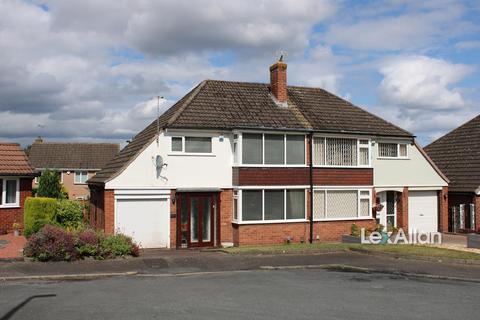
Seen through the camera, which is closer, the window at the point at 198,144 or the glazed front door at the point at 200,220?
the glazed front door at the point at 200,220

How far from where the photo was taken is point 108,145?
5844cm

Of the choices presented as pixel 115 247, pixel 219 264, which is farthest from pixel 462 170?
pixel 115 247

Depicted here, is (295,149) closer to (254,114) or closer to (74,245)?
(254,114)

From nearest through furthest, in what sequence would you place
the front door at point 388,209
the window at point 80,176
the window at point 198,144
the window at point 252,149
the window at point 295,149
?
the window at point 198,144 → the window at point 252,149 → the window at point 295,149 → the front door at point 388,209 → the window at point 80,176

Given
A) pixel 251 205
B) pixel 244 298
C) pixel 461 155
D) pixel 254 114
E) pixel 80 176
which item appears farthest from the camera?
pixel 80 176

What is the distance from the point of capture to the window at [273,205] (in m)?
22.1

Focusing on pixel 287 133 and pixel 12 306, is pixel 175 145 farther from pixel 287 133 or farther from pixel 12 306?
pixel 12 306

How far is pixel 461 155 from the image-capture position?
2970cm

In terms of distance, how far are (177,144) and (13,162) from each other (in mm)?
9009

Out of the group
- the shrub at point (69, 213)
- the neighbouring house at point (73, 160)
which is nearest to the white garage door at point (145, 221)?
the shrub at point (69, 213)

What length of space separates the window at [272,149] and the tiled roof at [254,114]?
473 mm

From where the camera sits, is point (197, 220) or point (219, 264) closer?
point (219, 264)

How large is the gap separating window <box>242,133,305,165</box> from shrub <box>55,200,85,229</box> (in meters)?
8.75

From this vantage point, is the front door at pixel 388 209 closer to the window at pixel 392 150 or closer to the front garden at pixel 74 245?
the window at pixel 392 150
